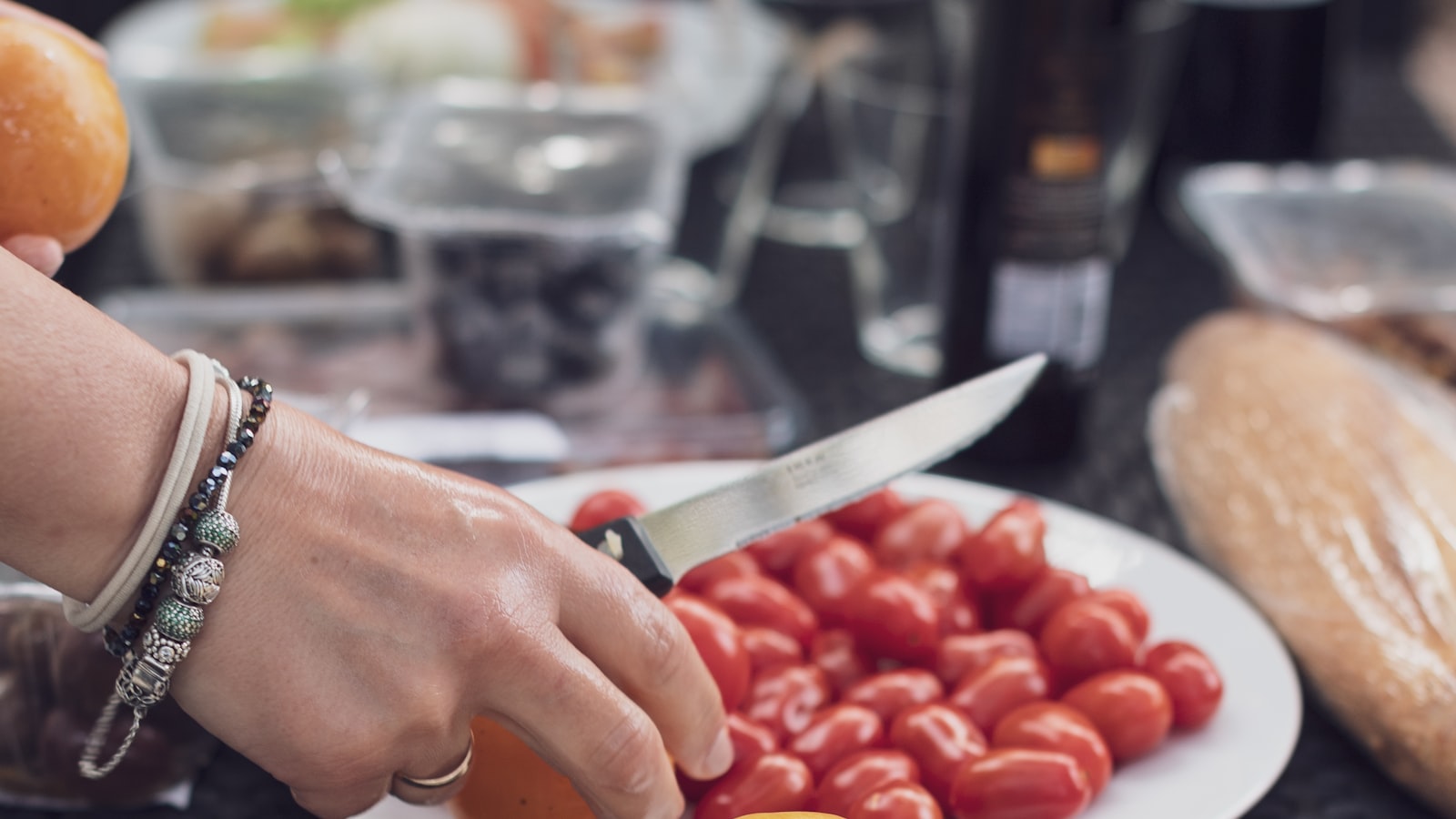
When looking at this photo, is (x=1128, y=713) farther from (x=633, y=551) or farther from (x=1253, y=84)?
(x=1253, y=84)

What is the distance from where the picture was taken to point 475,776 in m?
0.60

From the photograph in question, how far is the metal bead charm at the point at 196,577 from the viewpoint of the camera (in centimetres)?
47

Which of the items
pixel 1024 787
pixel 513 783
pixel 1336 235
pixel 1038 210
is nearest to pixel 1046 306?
pixel 1038 210

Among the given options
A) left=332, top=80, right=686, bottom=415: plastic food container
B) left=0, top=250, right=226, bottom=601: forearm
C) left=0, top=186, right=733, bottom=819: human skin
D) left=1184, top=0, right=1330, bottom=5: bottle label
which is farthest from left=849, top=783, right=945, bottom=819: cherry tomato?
left=1184, top=0, right=1330, bottom=5: bottle label

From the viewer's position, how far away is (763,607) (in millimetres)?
744

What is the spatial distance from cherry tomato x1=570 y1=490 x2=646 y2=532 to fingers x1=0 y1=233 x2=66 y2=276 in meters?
0.30

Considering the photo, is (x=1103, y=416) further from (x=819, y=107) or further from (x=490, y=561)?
(x=490, y=561)

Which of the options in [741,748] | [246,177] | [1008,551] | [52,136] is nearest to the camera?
[52,136]

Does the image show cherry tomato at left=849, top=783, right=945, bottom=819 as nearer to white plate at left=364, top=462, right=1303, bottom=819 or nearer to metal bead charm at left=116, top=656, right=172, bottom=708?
white plate at left=364, top=462, right=1303, bottom=819

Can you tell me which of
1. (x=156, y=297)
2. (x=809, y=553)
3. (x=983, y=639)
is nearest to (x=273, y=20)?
(x=156, y=297)

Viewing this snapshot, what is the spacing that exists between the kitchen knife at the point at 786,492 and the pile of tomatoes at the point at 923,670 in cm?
7

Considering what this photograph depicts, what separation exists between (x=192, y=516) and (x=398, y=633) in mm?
83

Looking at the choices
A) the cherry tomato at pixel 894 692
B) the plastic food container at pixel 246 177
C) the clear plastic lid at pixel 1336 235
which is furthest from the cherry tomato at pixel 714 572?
the plastic food container at pixel 246 177

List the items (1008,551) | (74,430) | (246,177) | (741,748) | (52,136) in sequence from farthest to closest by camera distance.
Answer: (246,177)
(1008,551)
(741,748)
(52,136)
(74,430)
